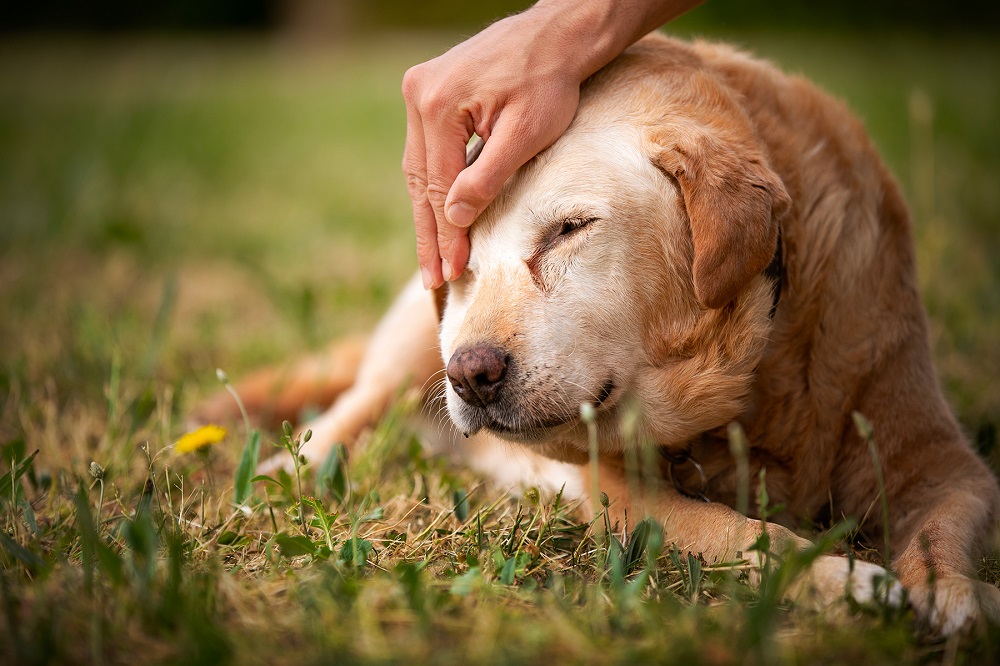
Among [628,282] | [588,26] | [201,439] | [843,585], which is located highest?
[588,26]

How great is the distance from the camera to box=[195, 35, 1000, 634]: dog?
198 cm

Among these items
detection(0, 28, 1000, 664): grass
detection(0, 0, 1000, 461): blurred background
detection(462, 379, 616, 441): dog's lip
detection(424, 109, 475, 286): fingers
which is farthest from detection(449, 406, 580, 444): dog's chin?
detection(0, 0, 1000, 461): blurred background

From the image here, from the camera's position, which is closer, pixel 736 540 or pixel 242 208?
pixel 736 540

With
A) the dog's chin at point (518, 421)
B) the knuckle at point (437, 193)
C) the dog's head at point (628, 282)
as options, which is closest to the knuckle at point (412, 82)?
the knuckle at point (437, 193)

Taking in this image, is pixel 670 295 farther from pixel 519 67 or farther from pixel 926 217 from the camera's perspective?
pixel 926 217

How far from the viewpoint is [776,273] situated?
2.11 m

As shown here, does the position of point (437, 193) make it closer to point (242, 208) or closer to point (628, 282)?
point (628, 282)

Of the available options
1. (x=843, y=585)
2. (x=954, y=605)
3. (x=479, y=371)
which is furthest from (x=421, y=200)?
(x=954, y=605)

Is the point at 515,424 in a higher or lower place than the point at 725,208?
lower

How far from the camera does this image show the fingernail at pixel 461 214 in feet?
6.94

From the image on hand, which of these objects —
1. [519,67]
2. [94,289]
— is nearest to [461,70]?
[519,67]

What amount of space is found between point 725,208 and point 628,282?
0.91ft

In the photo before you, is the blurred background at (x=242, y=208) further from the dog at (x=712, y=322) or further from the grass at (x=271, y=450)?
the dog at (x=712, y=322)

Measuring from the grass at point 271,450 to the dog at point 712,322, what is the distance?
0.23 meters
